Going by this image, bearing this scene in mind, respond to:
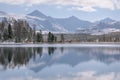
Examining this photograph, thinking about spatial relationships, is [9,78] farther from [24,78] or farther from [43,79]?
[43,79]

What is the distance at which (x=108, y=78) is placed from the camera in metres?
30.2

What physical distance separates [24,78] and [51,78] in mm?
2638

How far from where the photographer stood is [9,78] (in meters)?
30.5

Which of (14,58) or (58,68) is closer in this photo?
(58,68)

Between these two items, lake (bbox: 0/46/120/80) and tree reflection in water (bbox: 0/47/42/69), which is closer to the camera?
lake (bbox: 0/46/120/80)

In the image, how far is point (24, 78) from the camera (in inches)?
1180

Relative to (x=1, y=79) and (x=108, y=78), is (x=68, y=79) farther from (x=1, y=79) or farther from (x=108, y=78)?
(x=1, y=79)

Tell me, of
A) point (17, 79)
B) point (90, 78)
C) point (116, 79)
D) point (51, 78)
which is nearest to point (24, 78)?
point (17, 79)

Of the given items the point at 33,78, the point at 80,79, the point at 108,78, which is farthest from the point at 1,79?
the point at 108,78

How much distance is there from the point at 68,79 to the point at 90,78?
2.50m

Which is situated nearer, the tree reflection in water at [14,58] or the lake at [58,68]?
the lake at [58,68]

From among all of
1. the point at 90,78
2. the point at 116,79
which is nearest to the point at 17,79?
the point at 90,78

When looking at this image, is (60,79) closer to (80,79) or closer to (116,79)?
(80,79)

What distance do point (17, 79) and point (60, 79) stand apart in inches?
167
